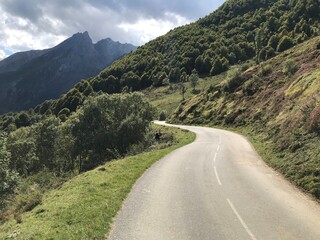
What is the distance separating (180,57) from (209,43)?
1895 centimetres

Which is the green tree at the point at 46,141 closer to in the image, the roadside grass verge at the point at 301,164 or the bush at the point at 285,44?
the roadside grass verge at the point at 301,164

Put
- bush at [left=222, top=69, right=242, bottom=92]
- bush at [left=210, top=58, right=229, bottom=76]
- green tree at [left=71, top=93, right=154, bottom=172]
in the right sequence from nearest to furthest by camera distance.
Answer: green tree at [left=71, top=93, right=154, bottom=172] → bush at [left=222, top=69, right=242, bottom=92] → bush at [left=210, top=58, right=229, bottom=76]

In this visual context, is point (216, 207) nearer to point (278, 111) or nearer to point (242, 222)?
point (242, 222)

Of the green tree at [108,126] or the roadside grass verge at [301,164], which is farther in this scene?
the green tree at [108,126]

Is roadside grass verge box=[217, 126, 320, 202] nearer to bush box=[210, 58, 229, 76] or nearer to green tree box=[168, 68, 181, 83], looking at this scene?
bush box=[210, 58, 229, 76]

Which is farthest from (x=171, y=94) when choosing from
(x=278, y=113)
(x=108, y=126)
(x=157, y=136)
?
(x=278, y=113)

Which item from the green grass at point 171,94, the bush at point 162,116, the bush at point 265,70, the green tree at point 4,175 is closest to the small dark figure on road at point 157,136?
the bush at point 265,70

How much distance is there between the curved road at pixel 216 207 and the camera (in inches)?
462

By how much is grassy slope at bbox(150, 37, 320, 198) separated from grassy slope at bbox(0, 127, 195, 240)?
959cm

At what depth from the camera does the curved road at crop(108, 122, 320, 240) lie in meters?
11.7

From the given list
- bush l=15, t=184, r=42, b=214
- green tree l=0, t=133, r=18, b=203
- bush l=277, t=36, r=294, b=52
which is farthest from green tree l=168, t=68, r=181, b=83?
bush l=15, t=184, r=42, b=214

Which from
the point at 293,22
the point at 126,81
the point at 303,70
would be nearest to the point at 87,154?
the point at 303,70

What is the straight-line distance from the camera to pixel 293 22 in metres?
161

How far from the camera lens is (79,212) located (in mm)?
13445
